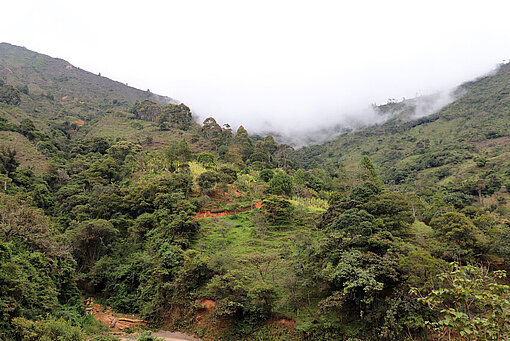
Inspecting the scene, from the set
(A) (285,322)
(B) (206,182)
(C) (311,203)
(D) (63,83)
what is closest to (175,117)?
(B) (206,182)

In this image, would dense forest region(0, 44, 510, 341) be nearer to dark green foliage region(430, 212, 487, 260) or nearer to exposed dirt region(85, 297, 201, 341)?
dark green foliage region(430, 212, 487, 260)

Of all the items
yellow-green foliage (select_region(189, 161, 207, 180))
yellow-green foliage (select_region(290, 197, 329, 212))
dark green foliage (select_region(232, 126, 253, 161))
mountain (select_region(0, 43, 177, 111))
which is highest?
mountain (select_region(0, 43, 177, 111))

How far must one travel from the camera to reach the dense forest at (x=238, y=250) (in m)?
11.9

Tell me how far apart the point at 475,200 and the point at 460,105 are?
197ft

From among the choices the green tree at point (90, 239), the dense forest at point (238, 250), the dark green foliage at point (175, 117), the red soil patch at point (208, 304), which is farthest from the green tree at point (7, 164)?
the dark green foliage at point (175, 117)

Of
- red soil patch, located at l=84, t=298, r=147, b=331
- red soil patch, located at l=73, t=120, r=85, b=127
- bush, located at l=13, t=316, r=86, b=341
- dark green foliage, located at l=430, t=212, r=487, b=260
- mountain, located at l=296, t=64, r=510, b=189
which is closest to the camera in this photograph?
bush, located at l=13, t=316, r=86, b=341

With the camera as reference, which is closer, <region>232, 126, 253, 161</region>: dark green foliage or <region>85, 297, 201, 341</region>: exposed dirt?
<region>85, 297, 201, 341</region>: exposed dirt

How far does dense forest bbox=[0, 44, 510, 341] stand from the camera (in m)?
11.9

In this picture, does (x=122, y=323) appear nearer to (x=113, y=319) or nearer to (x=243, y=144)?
(x=113, y=319)

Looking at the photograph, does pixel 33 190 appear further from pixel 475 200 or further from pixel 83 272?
pixel 475 200

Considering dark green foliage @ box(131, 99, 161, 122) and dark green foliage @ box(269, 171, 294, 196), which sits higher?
dark green foliage @ box(131, 99, 161, 122)

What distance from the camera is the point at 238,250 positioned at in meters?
21.9

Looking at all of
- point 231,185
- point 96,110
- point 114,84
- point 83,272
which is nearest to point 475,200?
point 231,185

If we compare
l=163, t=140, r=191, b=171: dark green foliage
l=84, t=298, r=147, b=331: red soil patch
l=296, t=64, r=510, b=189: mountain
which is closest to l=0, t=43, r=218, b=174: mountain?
l=163, t=140, r=191, b=171: dark green foliage
